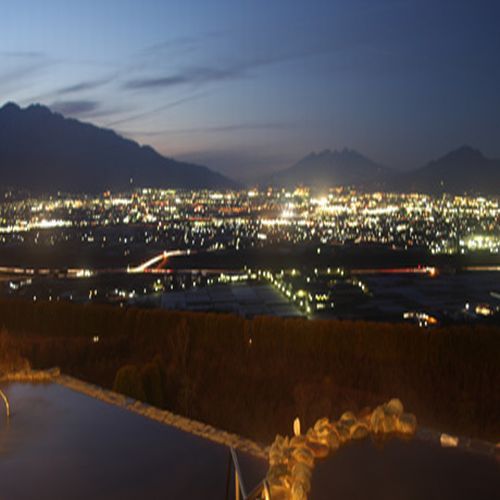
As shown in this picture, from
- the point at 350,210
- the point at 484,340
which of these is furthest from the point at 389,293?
the point at 350,210

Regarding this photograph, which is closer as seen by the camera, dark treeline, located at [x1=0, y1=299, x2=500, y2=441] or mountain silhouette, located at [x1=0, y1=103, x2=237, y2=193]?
dark treeline, located at [x1=0, y1=299, x2=500, y2=441]

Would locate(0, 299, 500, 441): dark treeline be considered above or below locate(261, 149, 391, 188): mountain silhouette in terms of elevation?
below

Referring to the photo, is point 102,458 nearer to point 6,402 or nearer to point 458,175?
point 6,402

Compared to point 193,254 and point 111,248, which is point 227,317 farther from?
point 111,248

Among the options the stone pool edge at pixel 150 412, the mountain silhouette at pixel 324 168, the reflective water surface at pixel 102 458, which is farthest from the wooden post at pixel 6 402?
the mountain silhouette at pixel 324 168

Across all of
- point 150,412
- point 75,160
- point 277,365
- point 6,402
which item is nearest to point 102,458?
point 150,412

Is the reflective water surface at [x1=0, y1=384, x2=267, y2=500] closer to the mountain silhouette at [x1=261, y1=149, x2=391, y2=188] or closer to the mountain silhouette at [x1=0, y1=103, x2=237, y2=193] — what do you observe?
the mountain silhouette at [x1=0, y1=103, x2=237, y2=193]

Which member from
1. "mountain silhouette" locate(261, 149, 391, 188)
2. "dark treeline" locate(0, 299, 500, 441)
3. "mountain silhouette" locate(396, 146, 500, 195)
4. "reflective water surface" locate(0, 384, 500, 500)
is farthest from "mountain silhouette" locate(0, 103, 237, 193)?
"reflective water surface" locate(0, 384, 500, 500)
